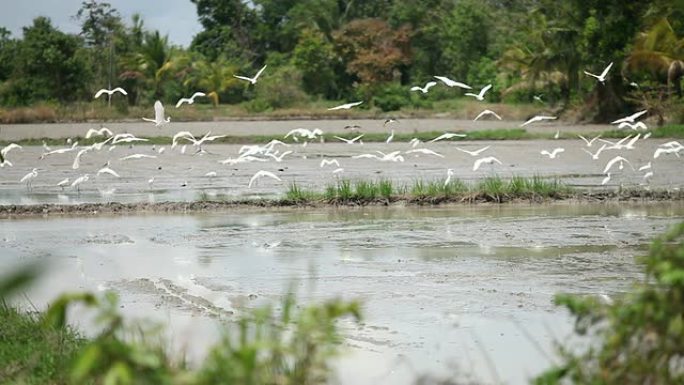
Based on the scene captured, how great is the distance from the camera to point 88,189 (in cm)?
2198

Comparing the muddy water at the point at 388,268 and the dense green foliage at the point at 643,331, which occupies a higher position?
the dense green foliage at the point at 643,331

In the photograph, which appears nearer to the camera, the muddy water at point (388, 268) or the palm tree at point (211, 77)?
the muddy water at point (388, 268)

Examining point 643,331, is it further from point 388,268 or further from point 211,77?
point 211,77

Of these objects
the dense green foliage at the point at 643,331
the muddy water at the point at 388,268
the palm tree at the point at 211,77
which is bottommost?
the muddy water at the point at 388,268

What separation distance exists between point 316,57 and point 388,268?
42.0 m

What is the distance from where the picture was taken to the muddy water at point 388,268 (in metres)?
7.61

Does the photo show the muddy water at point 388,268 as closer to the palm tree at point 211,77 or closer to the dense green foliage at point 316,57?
the dense green foliage at point 316,57

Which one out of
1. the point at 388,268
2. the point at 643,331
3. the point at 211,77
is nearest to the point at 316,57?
the point at 211,77

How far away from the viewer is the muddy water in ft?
25.0

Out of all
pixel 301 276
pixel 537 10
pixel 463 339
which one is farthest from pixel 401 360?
pixel 537 10

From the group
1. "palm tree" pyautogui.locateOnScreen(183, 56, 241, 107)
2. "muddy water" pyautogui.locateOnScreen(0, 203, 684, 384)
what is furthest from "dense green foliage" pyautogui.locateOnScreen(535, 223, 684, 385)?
"palm tree" pyautogui.locateOnScreen(183, 56, 241, 107)

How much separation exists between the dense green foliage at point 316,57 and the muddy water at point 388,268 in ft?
80.7

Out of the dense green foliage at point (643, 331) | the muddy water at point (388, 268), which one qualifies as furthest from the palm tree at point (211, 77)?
the dense green foliage at point (643, 331)

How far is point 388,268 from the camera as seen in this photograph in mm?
11250
